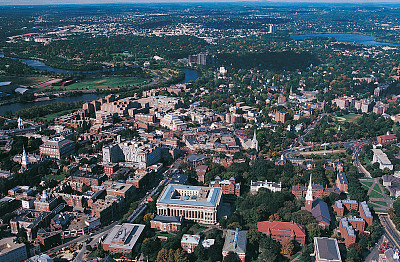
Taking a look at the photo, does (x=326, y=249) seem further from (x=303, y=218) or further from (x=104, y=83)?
(x=104, y=83)

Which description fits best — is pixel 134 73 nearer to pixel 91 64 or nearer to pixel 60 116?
pixel 91 64

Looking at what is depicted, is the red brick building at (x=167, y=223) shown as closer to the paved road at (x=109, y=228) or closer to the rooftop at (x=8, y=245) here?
the paved road at (x=109, y=228)

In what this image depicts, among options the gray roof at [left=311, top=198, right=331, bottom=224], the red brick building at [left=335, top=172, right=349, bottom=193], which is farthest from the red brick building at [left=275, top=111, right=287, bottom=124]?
the gray roof at [left=311, top=198, right=331, bottom=224]

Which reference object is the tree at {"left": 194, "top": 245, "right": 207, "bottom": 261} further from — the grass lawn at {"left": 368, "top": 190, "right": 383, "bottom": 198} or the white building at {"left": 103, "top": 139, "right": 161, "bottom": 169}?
the grass lawn at {"left": 368, "top": 190, "right": 383, "bottom": 198}

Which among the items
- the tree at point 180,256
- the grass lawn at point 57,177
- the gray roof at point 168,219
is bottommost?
the grass lawn at point 57,177

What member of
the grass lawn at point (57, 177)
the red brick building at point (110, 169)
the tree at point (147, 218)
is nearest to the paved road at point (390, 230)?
the tree at point (147, 218)
